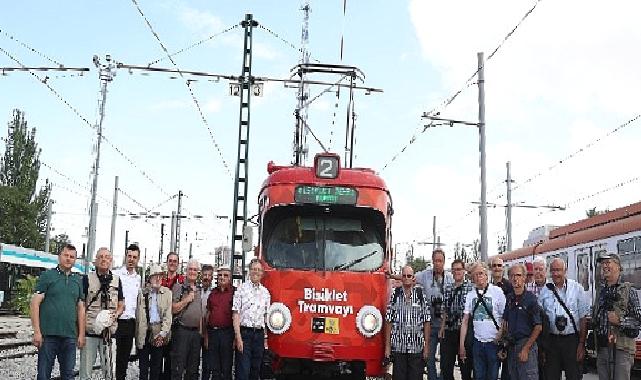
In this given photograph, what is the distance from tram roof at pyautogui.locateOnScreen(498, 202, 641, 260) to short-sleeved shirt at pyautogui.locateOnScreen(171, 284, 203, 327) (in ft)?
Result: 32.1

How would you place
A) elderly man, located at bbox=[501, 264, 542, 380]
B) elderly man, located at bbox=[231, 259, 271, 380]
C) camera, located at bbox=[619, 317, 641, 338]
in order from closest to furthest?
camera, located at bbox=[619, 317, 641, 338] → elderly man, located at bbox=[501, 264, 542, 380] → elderly man, located at bbox=[231, 259, 271, 380]

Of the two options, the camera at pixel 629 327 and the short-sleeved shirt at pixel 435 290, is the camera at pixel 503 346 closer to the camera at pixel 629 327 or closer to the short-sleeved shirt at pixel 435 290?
the camera at pixel 629 327

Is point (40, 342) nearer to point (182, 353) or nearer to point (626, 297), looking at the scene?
point (182, 353)

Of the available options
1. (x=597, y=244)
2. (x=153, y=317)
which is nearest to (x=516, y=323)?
(x=153, y=317)

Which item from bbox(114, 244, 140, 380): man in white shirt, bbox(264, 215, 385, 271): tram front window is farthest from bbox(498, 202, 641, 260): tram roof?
bbox(114, 244, 140, 380): man in white shirt

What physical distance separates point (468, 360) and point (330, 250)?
250 centimetres

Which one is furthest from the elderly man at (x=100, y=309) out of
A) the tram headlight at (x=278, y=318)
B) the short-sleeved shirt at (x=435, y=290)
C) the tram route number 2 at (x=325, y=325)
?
the short-sleeved shirt at (x=435, y=290)

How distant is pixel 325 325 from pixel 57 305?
3.67 meters

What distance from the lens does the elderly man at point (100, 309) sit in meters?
9.32

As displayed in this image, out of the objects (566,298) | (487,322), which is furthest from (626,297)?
(487,322)

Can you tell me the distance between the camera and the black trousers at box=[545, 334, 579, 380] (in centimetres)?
930

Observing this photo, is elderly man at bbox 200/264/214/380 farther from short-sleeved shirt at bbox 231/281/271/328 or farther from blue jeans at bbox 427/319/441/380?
blue jeans at bbox 427/319/441/380

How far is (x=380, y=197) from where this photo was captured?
11.2 metres

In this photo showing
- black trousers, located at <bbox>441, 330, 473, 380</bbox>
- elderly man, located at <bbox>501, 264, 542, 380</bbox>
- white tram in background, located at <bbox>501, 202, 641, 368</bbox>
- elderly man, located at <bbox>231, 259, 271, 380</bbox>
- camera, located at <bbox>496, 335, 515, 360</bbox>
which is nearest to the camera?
elderly man, located at <bbox>501, 264, 542, 380</bbox>
